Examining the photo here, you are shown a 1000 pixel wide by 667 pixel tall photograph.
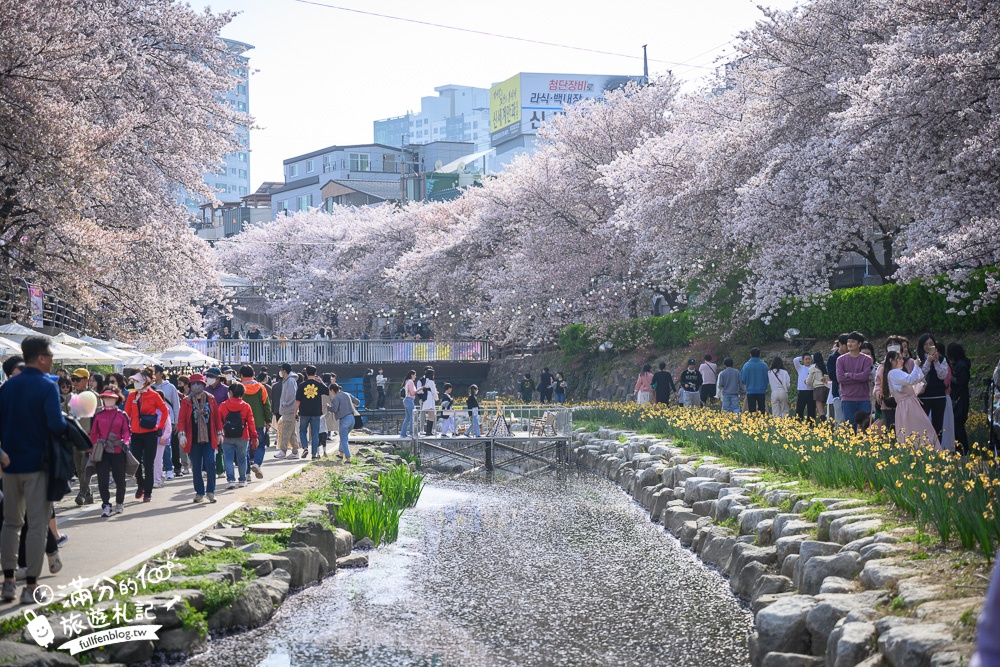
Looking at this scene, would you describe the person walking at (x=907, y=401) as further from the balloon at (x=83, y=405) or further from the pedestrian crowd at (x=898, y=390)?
the balloon at (x=83, y=405)

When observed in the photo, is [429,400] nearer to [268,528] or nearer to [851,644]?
[268,528]

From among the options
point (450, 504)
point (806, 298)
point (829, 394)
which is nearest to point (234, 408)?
point (450, 504)

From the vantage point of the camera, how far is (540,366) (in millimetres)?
47438

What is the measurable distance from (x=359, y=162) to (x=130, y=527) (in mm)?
85133

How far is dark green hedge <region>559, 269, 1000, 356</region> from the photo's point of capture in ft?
70.2

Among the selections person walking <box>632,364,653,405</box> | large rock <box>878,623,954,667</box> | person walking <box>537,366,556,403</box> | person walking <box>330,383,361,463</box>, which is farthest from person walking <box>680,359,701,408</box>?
large rock <box>878,623,954,667</box>

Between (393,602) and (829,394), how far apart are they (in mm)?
11100

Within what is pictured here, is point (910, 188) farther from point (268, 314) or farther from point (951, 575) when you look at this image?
point (268, 314)

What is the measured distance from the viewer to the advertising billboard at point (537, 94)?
95.0 meters

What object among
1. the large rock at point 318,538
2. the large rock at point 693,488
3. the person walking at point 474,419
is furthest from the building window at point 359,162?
the large rock at point 318,538

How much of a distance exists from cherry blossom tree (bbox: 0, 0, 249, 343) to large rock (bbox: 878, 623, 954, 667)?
1507 centimetres

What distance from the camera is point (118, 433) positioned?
1291 cm

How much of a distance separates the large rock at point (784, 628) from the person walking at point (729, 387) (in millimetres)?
14967

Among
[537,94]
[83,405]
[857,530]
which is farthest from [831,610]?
[537,94]
